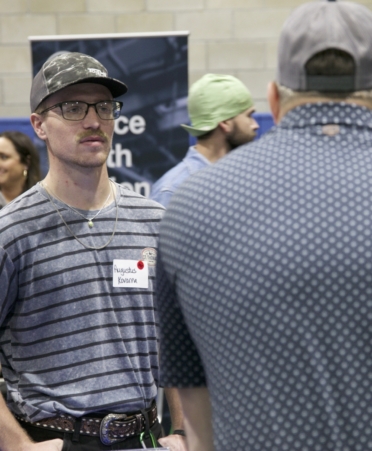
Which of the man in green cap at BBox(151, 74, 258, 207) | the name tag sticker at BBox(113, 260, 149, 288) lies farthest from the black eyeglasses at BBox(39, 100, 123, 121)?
the man in green cap at BBox(151, 74, 258, 207)

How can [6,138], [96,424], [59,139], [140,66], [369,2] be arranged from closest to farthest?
1. [96,424]
2. [59,139]
3. [140,66]
4. [6,138]
5. [369,2]

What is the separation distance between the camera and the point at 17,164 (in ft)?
16.0

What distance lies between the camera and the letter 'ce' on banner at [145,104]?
14.1 feet

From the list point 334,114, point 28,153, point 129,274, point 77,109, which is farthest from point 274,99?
point 28,153

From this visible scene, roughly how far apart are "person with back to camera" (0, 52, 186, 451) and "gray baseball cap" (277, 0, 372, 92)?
3.37 feet

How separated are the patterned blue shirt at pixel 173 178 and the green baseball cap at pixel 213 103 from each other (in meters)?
0.24

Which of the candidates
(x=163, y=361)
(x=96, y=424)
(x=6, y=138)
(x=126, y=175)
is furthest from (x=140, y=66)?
(x=163, y=361)

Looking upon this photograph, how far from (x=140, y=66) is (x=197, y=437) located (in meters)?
3.21

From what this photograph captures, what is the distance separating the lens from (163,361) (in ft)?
4.51

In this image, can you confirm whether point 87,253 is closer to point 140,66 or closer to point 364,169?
point 364,169

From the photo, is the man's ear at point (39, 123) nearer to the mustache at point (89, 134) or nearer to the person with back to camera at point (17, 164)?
the mustache at point (89, 134)

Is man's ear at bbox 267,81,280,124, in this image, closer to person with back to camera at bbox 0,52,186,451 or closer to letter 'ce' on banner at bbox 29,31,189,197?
person with back to camera at bbox 0,52,186,451

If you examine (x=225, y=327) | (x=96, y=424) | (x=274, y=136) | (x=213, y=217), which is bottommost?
(x=96, y=424)

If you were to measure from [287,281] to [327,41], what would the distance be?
0.35m
